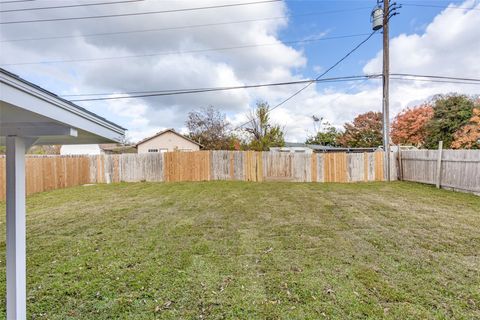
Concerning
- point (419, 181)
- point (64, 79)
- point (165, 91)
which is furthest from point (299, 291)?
point (64, 79)

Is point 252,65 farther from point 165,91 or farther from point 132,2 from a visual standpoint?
point 132,2

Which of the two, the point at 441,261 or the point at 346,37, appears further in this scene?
the point at 346,37

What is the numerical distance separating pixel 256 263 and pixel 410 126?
27.4m

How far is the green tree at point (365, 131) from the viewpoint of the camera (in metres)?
29.0

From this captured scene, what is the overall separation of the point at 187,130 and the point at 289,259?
25.4 metres

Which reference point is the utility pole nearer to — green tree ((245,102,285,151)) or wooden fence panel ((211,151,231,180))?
green tree ((245,102,285,151))

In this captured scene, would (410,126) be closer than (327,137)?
Yes

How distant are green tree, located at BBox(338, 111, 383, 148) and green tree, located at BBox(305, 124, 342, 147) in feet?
7.34

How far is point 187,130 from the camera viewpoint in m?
27.6

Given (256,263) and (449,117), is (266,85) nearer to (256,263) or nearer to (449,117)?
(256,263)

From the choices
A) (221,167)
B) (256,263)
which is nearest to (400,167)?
(221,167)

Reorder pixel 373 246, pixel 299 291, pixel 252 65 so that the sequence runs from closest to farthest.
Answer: pixel 299 291
pixel 373 246
pixel 252 65

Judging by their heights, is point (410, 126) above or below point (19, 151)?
above

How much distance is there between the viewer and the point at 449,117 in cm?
1620
